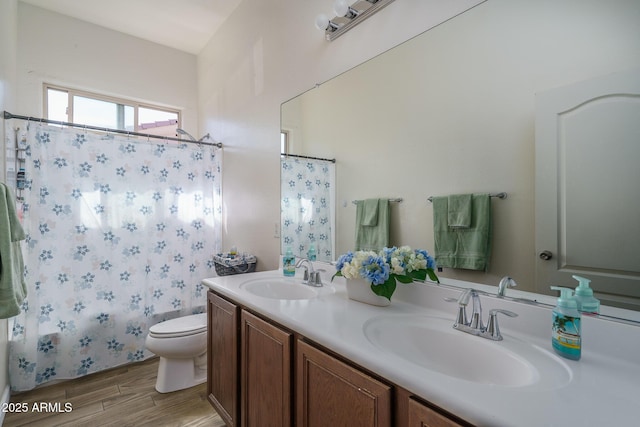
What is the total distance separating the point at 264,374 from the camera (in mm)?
1254

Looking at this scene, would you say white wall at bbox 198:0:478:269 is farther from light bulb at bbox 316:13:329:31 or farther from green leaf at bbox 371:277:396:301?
green leaf at bbox 371:277:396:301

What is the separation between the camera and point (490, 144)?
3.51 feet

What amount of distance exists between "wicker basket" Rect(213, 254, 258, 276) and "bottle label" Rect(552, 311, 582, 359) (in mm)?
1820

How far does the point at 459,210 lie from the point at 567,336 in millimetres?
511

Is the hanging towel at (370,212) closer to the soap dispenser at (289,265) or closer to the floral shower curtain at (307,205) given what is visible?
the floral shower curtain at (307,205)

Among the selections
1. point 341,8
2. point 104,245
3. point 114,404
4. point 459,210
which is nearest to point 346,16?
point 341,8

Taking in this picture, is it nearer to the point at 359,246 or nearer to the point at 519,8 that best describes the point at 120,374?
the point at 359,246

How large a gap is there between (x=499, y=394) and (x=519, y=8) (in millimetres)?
1140

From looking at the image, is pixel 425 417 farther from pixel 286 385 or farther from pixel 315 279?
pixel 315 279

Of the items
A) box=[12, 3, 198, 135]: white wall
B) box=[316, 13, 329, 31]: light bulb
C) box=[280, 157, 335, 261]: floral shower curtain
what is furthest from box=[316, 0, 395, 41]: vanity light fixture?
box=[12, 3, 198, 135]: white wall

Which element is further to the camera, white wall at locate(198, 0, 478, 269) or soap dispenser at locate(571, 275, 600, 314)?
white wall at locate(198, 0, 478, 269)

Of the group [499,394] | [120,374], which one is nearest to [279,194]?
Answer: [499,394]

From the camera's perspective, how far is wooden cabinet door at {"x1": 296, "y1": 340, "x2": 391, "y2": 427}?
30.6 inches

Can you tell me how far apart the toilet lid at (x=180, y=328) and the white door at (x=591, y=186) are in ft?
6.46
